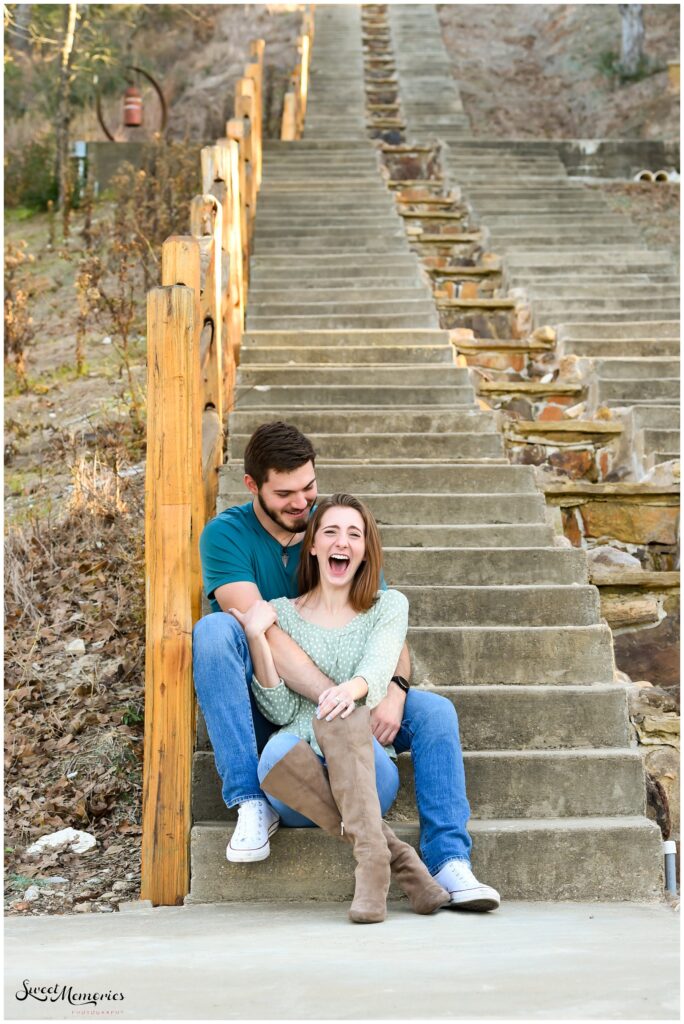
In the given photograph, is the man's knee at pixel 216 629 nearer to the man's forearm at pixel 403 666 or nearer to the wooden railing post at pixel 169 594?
the wooden railing post at pixel 169 594

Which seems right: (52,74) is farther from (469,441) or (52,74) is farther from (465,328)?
(469,441)

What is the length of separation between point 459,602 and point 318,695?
966mm

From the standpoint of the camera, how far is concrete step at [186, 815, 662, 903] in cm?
301

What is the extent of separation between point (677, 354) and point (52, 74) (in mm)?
9573

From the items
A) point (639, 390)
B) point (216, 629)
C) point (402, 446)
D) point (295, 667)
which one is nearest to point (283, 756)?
point (295, 667)

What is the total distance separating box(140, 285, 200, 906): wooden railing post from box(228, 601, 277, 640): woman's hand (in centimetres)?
20

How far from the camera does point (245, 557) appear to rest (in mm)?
3230

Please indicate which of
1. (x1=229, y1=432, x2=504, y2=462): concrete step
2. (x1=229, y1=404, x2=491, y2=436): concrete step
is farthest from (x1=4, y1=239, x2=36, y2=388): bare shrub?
(x1=229, y1=432, x2=504, y2=462): concrete step

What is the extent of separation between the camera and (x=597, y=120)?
53.7 feet

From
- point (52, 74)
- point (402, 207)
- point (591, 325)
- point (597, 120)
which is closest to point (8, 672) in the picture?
point (591, 325)

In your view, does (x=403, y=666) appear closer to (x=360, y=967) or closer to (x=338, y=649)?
(x=338, y=649)

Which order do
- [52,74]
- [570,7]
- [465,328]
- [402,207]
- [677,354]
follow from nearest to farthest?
[677,354]
[465,328]
[402,207]
[52,74]
[570,7]

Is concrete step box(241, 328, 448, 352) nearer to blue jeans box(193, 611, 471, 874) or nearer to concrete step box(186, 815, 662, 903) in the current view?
blue jeans box(193, 611, 471, 874)

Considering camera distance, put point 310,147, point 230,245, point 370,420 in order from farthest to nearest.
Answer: point 310,147, point 230,245, point 370,420
